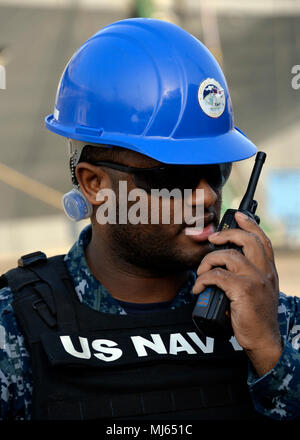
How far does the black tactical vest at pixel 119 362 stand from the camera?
2451 mm

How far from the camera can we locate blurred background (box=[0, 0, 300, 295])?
46.2 ft

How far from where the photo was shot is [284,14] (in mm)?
16094

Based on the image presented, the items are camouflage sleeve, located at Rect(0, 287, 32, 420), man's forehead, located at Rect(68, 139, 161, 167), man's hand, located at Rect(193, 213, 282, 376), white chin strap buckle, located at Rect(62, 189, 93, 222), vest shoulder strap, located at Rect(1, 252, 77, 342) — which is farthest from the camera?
white chin strap buckle, located at Rect(62, 189, 93, 222)

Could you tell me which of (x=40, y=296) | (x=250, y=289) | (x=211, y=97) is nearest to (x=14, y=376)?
(x=40, y=296)

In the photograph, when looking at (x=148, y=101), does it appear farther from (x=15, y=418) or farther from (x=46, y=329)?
(x=15, y=418)

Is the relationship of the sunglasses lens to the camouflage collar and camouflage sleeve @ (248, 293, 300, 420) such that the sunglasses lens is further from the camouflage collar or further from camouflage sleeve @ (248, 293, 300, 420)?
camouflage sleeve @ (248, 293, 300, 420)

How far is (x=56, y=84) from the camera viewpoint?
15.1 m

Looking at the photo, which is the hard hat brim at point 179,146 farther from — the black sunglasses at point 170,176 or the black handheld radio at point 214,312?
the black handheld radio at point 214,312

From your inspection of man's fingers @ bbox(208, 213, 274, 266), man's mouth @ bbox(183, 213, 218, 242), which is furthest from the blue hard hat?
man's fingers @ bbox(208, 213, 274, 266)

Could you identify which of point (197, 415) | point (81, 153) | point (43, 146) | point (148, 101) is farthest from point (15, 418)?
point (43, 146)

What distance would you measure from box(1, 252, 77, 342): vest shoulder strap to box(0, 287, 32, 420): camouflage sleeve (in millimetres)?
49

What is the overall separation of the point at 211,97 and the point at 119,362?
3.22 feet

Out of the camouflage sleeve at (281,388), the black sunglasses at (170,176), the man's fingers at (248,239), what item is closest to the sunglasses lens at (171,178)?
the black sunglasses at (170,176)

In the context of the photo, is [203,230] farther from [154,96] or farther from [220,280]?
[154,96]
